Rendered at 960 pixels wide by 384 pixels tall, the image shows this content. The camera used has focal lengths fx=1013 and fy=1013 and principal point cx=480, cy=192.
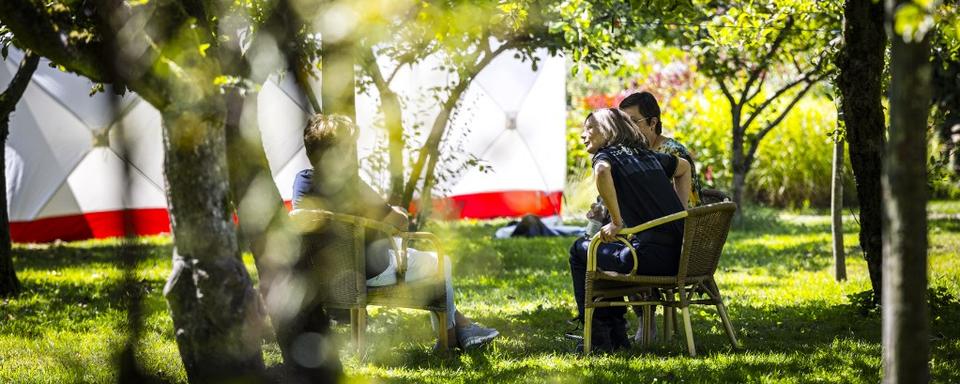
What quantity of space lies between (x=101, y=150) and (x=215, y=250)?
10.2 meters

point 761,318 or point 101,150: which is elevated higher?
point 101,150

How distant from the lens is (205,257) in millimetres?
3623

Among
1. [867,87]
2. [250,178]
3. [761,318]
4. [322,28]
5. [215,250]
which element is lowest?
[761,318]

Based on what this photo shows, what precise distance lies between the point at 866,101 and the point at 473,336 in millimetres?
2489

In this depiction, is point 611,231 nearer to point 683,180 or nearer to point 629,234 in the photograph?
point 629,234

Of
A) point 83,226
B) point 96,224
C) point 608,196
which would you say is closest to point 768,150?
point 96,224

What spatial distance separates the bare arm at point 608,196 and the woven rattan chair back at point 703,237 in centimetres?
33

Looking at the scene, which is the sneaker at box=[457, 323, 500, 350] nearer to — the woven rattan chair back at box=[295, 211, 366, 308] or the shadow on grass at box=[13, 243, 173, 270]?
the woven rattan chair back at box=[295, 211, 366, 308]

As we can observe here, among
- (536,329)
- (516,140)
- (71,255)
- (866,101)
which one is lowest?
(536,329)

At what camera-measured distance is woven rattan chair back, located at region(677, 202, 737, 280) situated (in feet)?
15.9

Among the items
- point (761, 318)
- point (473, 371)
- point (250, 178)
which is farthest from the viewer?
point (761, 318)

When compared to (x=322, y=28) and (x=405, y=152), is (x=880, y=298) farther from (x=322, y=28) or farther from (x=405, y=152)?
(x=405, y=152)

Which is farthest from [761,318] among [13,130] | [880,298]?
[13,130]

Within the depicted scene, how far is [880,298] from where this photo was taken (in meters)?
5.96
